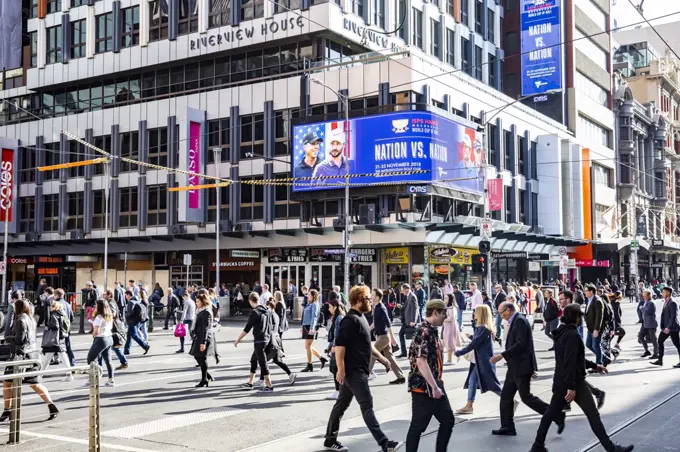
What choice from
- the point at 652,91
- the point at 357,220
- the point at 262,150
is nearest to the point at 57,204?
the point at 262,150

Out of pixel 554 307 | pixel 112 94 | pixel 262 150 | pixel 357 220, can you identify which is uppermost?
pixel 112 94

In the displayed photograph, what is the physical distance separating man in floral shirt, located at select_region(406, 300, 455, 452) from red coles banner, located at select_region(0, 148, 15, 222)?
139ft

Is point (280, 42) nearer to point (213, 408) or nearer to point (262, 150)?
point (262, 150)

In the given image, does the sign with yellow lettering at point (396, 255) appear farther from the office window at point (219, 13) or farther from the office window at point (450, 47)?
the office window at point (219, 13)

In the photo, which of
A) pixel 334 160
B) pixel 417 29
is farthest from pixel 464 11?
pixel 334 160

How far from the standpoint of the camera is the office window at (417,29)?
44219 millimetres

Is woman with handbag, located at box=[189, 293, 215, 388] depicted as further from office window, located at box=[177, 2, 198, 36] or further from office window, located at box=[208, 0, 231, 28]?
office window, located at box=[177, 2, 198, 36]

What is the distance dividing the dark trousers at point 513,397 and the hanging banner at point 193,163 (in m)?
33.0

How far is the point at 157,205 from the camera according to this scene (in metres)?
44.2

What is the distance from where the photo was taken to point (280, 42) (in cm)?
4147

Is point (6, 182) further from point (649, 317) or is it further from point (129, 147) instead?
point (649, 317)

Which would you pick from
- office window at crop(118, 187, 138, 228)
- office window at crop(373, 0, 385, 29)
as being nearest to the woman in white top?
office window at crop(373, 0, 385, 29)

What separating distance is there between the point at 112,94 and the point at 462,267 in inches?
979

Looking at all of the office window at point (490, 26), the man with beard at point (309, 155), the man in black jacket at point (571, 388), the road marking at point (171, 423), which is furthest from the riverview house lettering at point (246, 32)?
the man in black jacket at point (571, 388)
